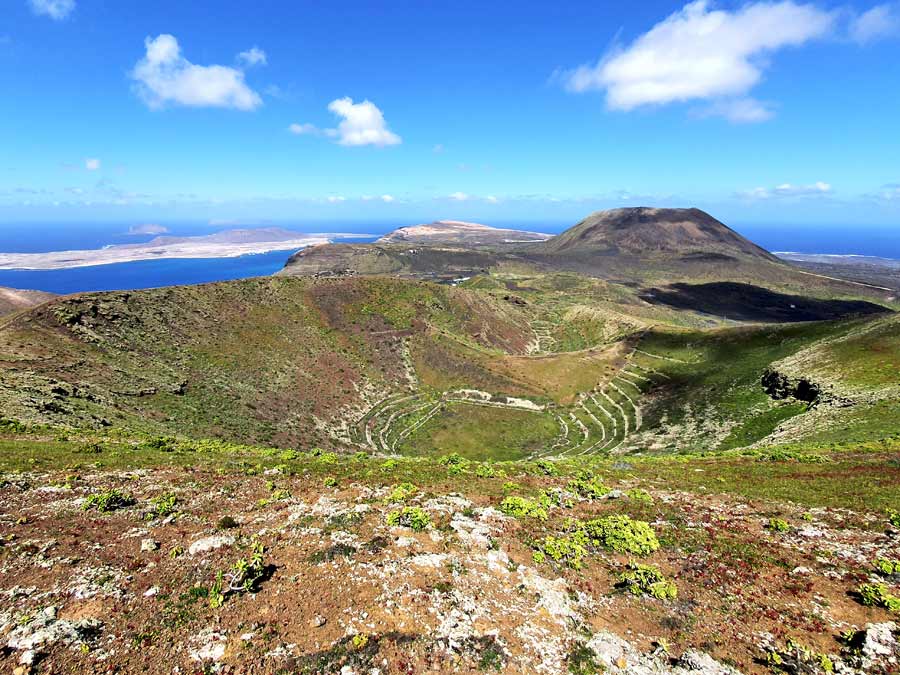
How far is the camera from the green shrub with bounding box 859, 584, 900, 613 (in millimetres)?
15773

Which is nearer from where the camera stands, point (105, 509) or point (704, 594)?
point (704, 594)

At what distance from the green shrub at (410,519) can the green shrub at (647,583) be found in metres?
9.92

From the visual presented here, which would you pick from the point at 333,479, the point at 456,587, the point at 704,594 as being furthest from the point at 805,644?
the point at 333,479

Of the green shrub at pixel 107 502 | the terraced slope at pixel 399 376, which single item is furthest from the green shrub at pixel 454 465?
the terraced slope at pixel 399 376

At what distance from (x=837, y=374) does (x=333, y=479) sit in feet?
271

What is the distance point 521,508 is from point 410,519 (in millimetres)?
6667

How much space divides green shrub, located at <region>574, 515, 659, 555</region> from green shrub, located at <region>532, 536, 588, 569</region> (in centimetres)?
124

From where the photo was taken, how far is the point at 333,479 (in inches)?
1099

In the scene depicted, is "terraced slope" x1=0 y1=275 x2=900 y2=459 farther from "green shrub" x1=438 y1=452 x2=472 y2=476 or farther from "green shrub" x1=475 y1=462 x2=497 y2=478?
"green shrub" x1=475 y1=462 x2=497 y2=478

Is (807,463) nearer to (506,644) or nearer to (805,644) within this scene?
(805,644)

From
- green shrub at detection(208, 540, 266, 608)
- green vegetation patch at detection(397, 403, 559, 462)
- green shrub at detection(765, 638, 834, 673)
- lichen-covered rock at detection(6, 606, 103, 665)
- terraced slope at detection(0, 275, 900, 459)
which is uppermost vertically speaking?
lichen-covered rock at detection(6, 606, 103, 665)

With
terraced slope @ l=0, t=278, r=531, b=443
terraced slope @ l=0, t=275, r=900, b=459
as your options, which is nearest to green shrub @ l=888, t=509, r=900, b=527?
terraced slope @ l=0, t=275, r=900, b=459

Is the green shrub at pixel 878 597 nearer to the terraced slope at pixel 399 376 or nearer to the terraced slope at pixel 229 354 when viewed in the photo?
the terraced slope at pixel 399 376

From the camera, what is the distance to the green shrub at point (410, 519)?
2194 centimetres
